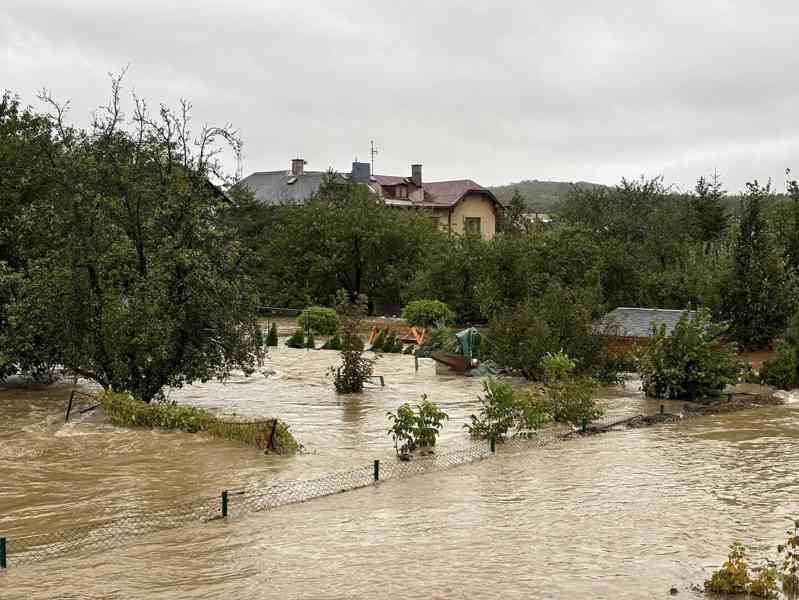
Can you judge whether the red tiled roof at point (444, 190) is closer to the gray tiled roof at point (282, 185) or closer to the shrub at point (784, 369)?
the gray tiled roof at point (282, 185)

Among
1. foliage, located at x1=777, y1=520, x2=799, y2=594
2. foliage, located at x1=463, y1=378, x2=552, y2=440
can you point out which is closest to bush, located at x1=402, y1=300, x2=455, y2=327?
foliage, located at x1=463, y1=378, x2=552, y2=440

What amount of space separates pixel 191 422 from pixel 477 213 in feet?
192

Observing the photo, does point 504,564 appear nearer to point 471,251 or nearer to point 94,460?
point 94,460

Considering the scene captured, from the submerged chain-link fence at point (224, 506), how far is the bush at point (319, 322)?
969 inches

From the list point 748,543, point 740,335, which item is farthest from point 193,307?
point 740,335

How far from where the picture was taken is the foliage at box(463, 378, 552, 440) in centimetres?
1844

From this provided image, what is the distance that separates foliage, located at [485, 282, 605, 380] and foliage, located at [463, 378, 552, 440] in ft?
22.7

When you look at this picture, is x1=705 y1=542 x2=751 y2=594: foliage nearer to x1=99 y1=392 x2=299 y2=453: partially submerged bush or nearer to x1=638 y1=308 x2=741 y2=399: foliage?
x1=99 y1=392 x2=299 y2=453: partially submerged bush

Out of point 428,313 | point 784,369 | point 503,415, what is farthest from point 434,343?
point 503,415

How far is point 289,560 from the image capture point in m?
10.7

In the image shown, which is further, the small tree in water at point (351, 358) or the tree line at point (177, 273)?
the small tree in water at point (351, 358)

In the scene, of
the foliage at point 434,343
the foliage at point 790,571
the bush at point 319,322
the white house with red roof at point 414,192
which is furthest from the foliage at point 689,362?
the white house with red roof at point 414,192

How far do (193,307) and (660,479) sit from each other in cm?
Answer: 1108

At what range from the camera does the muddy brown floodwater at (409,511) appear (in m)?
10.0
